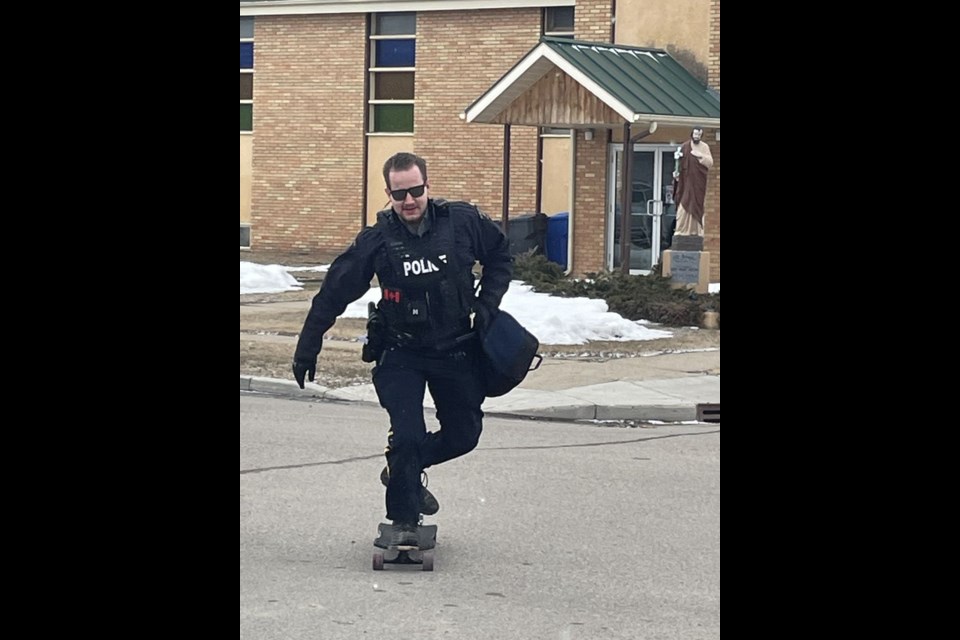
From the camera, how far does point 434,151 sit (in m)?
30.9

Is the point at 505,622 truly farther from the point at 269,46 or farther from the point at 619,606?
the point at 269,46

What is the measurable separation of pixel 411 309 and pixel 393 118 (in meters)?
25.1

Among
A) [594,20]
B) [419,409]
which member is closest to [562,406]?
[419,409]

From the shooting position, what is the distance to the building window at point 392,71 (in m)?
31.4

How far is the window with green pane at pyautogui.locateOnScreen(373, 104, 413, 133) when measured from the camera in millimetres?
31797

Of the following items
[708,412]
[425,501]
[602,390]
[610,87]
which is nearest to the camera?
[708,412]

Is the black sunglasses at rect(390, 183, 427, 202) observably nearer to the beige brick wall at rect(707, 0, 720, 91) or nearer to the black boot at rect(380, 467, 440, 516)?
the black boot at rect(380, 467, 440, 516)

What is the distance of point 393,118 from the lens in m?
32.0

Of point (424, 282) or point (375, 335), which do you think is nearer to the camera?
point (424, 282)

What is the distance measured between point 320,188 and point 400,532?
25988 mm

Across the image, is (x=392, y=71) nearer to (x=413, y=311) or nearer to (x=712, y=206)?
(x=712, y=206)

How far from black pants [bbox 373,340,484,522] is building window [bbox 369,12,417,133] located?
24217 mm
